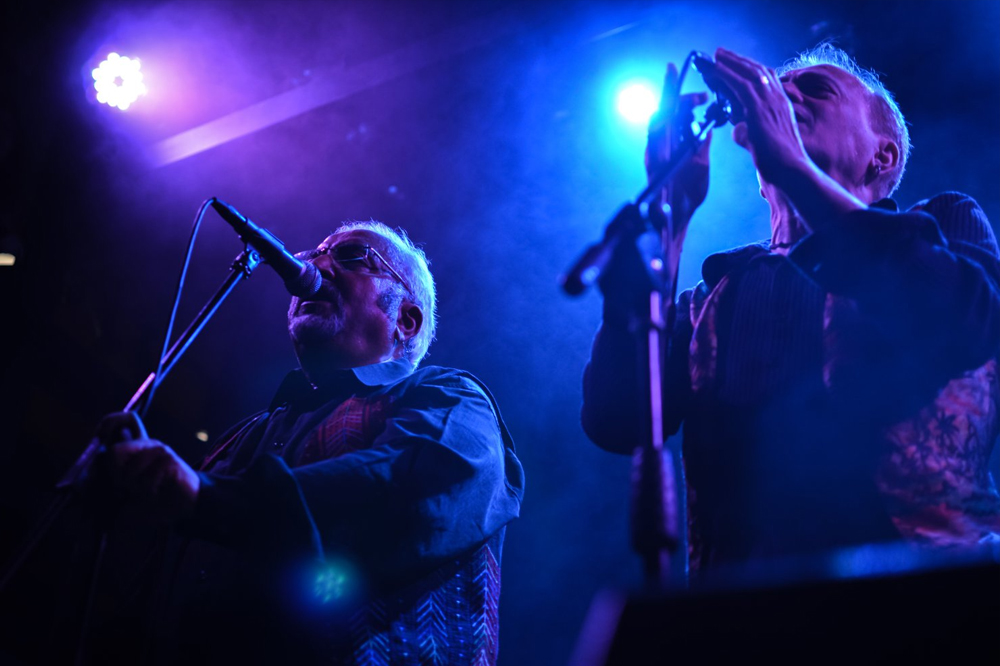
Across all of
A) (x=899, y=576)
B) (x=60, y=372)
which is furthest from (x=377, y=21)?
(x=899, y=576)

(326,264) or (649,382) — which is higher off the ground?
(326,264)

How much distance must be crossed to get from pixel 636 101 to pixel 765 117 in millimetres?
3207

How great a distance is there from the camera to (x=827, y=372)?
1.72m

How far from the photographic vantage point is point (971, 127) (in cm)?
426

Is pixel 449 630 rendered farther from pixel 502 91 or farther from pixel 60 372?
pixel 60 372

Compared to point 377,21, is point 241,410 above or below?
below

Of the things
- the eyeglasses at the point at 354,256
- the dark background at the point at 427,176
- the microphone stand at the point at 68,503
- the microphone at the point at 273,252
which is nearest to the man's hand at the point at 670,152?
the microphone at the point at 273,252

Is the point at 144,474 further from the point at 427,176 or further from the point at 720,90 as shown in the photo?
the point at 427,176

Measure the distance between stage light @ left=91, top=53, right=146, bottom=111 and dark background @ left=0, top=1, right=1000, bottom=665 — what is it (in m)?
0.06

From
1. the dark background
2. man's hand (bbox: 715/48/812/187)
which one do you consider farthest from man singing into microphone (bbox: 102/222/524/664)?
the dark background

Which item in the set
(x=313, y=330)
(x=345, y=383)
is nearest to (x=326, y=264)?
(x=313, y=330)

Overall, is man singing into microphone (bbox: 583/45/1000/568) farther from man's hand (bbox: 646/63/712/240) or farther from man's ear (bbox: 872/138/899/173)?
man's ear (bbox: 872/138/899/173)

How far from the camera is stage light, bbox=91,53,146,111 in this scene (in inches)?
177

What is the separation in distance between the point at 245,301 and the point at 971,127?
5.19m
